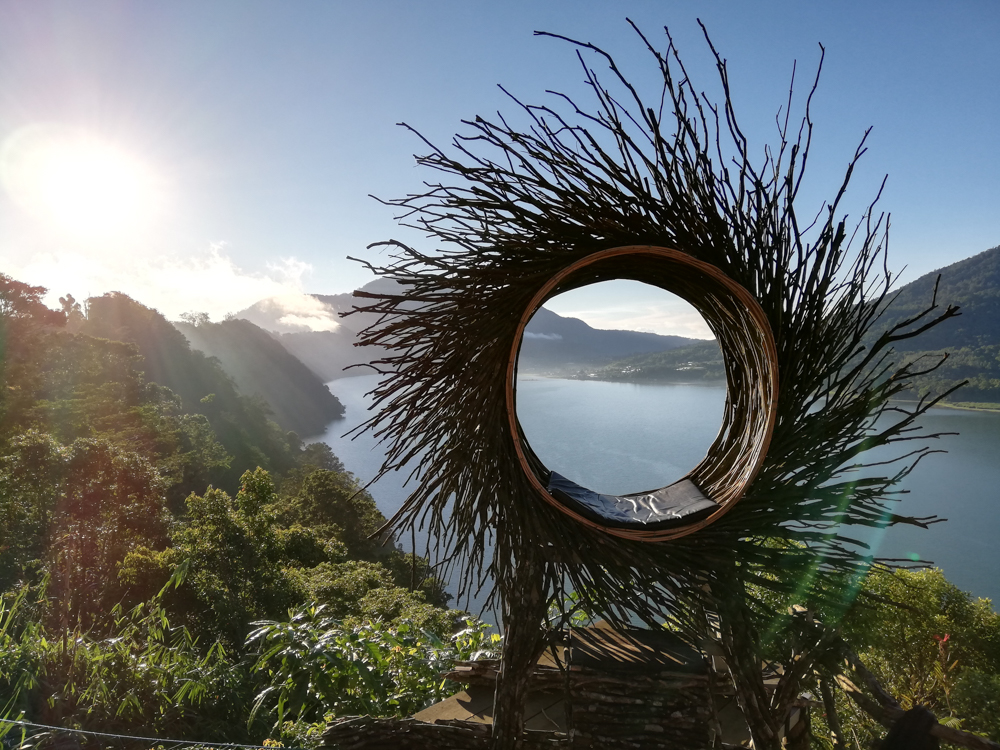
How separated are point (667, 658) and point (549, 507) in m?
0.68

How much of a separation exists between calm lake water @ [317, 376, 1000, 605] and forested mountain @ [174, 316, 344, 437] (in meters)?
29.1

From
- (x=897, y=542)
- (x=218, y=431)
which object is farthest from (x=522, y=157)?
(x=218, y=431)

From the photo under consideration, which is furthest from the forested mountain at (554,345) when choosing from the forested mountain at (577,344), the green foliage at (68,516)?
the green foliage at (68,516)

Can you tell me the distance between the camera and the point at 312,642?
10.4 ft

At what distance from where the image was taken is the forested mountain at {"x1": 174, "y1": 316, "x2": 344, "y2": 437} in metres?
62.7

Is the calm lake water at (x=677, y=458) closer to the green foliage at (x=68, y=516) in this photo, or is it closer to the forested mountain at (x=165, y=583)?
the forested mountain at (x=165, y=583)

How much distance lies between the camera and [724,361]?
193cm

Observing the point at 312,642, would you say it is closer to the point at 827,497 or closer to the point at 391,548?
the point at 827,497

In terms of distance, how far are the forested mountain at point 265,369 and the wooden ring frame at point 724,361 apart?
63.6 metres

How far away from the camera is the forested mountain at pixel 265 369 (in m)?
62.7

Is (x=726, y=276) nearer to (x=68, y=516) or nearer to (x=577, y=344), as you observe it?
(x=68, y=516)

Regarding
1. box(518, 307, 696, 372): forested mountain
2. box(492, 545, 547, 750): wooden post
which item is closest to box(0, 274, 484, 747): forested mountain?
box(492, 545, 547, 750): wooden post

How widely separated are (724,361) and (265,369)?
229 feet

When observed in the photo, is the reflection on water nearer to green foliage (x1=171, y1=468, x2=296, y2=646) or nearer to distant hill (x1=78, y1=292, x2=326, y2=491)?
green foliage (x1=171, y1=468, x2=296, y2=646)
